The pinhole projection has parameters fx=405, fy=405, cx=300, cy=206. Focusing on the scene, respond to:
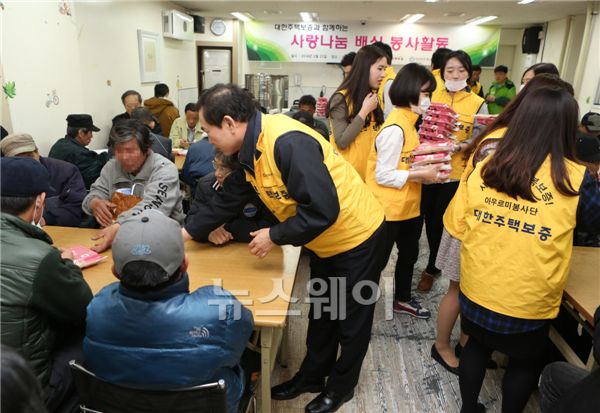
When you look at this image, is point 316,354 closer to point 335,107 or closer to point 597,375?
point 597,375

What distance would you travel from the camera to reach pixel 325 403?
1.90 meters

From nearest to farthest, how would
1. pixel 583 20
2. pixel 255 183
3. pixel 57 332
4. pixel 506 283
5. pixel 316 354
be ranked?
pixel 57 332, pixel 506 283, pixel 255 183, pixel 316 354, pixel 583 20

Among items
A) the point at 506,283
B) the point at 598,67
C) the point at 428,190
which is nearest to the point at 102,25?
the point at 428,190

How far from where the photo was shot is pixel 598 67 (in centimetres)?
591

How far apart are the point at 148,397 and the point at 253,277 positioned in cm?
64

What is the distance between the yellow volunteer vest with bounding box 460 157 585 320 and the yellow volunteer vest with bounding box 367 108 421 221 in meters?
0.66

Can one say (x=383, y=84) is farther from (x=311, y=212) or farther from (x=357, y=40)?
(x=357, y=40)

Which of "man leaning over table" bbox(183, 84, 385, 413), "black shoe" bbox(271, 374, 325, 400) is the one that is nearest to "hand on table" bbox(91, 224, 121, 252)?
"man leaning over table" bbox(183, 84, 385, 413)

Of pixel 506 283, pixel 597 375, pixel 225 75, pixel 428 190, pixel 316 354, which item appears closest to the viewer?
pixel 597 375

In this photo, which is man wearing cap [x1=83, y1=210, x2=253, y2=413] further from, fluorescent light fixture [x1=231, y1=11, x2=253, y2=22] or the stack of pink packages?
fluorescent light fixture [x1=231, y1=11, x2=253, y2=22]

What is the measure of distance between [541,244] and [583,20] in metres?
8.11

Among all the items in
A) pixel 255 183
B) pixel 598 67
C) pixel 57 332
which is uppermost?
pixel 598 67

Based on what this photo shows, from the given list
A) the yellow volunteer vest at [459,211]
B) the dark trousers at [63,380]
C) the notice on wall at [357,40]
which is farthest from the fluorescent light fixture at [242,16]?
the dark trousers at [63,380]

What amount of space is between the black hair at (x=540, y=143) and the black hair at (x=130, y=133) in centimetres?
172
